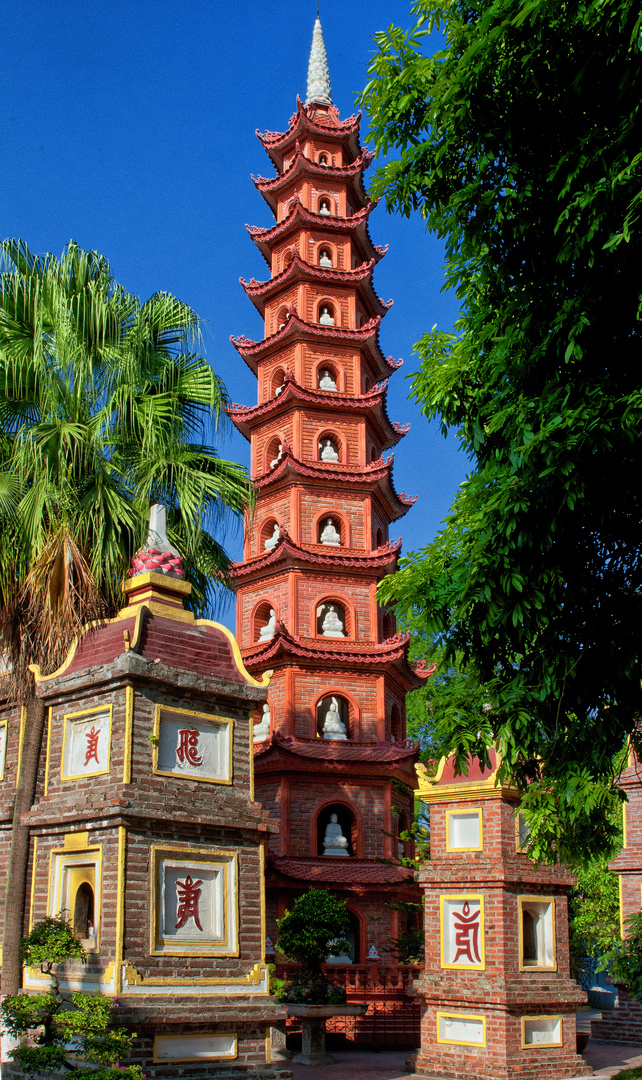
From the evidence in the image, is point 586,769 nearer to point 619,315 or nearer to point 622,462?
point 622,462

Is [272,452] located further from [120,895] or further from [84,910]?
[120,895]

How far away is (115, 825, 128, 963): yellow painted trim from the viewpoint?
29.6 ft

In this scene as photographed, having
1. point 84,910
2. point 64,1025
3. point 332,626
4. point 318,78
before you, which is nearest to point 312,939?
point 84,910

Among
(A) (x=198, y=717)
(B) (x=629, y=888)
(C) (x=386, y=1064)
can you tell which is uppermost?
(A) (x=198, y=717)

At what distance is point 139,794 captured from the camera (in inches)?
375

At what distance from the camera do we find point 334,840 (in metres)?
23.3

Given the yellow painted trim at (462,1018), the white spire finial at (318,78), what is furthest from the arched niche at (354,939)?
the white spire finial at (318,78)

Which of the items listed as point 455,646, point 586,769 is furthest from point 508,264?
point 586,769

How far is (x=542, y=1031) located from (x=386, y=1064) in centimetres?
359

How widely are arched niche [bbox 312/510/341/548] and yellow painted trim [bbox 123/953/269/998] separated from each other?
16.3 meters

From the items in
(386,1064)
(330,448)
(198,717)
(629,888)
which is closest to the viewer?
(198,717)

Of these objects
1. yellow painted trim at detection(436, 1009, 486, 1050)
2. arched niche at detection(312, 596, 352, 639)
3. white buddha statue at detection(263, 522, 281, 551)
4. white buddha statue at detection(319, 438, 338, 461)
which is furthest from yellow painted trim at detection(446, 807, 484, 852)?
white buddha statue at detection(319, 438, 338, 461)

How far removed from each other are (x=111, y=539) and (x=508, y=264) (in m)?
5.59

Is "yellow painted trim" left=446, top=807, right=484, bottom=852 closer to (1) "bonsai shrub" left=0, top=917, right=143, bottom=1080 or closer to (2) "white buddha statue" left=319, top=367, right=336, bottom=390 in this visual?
(1) "bonsai shrub" left=0, top=917, right=143, bottom=1080
